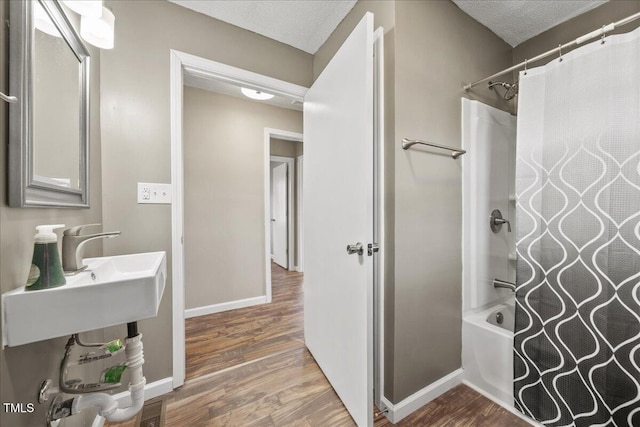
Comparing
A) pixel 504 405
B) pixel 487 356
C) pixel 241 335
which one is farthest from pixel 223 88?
pixel 504 405

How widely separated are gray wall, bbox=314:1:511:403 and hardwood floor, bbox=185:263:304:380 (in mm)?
993

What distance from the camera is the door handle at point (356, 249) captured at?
3.74 ft

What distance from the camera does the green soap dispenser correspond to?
0.65 m

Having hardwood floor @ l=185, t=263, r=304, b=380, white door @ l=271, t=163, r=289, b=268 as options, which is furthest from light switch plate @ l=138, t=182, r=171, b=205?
white door @ l=271, t=163, r=289, b=268

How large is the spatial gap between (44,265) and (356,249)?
3.49 feet

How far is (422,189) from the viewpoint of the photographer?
139 cm

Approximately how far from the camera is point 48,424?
74 cm

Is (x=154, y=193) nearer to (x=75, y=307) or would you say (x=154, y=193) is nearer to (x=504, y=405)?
(x=75, y=307)

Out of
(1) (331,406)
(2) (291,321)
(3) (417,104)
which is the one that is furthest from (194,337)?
(3) (417,104)

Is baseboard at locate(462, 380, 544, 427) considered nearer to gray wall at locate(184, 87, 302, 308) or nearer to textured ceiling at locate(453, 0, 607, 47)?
gray wall at locate(184, 87, 302, 308)

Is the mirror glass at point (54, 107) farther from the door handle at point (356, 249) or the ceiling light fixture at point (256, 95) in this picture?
the ceiling light fixture at point (256, 95)

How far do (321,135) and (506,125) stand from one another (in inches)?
57.2

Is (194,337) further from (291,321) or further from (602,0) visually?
(602,0)

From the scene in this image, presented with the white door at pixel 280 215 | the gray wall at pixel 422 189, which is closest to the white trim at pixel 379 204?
the gray wall at pixel 422 189
